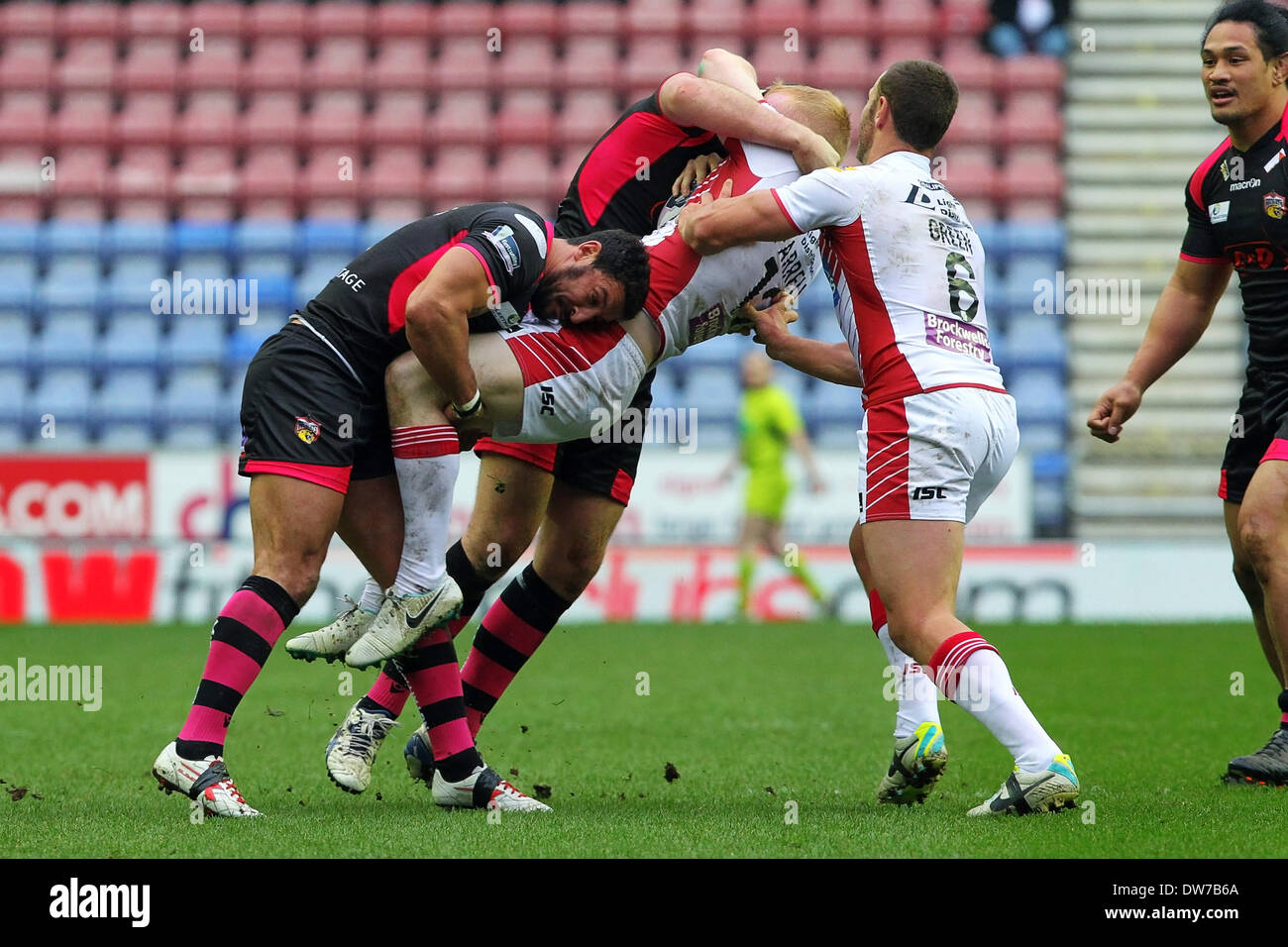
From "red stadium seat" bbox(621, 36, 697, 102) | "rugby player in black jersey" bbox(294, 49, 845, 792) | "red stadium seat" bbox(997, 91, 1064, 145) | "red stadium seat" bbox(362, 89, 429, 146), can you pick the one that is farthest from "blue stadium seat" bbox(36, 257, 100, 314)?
"rugby player in black jersey" bbox(294, 49, 845, 792)

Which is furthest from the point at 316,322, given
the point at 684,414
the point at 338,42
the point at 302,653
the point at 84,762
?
the point at 338,42

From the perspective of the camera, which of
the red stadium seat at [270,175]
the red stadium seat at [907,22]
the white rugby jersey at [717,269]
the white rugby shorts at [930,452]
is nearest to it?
the white rugby shorts at [930,452]

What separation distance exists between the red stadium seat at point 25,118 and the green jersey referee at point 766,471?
8.98m

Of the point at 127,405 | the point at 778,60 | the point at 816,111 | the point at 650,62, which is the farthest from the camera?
the point at 650,62

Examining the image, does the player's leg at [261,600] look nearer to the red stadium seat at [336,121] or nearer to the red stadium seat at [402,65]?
the red stadium seat at [336,121]

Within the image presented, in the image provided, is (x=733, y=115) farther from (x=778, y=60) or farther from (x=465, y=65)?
(x=465, y=65)

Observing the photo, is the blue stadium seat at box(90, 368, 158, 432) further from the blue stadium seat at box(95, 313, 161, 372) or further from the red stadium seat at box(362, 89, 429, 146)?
the red stadium seat at box(362, 89, 429, 146)

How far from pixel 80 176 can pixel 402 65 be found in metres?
3.75

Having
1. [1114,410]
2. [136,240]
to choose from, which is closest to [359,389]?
[1114,410]

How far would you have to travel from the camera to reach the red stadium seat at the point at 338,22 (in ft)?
59.2

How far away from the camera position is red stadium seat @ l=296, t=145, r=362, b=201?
1683 centimetres

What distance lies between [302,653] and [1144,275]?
45.4 ft

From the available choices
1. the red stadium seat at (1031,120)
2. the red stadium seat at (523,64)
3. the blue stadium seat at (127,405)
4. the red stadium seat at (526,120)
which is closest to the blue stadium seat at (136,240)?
the blue stadium seat at (127,405)

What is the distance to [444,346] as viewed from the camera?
4.45 m
